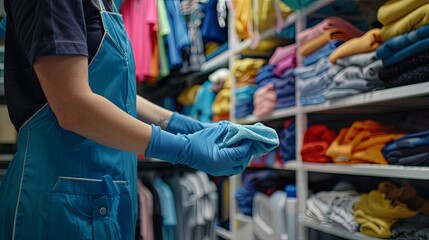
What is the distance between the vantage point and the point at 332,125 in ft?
6.84

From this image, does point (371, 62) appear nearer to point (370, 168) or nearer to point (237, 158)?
point (370, 168)

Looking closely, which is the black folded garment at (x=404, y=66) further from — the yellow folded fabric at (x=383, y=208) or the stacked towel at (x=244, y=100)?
the stacked towel at (x=244, y=100)

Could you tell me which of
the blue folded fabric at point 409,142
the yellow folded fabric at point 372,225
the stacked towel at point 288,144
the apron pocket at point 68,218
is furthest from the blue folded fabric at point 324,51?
the apron pocket at point 68,218

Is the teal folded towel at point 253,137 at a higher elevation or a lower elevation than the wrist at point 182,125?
lower

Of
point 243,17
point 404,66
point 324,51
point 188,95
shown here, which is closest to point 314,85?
point 324,51

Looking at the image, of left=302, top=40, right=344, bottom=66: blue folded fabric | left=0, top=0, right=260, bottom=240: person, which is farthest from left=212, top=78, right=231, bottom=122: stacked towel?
left=0, top=0, right=260, bottom=240: person

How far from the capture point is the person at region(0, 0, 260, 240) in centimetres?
77

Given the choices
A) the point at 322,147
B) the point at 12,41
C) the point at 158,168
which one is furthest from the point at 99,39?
the point at 158,168

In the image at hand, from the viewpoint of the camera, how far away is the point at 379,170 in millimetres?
1311

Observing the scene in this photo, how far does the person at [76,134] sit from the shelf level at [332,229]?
706 mm

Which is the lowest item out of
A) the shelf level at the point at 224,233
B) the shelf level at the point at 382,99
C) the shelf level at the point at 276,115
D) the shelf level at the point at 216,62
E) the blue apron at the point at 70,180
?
the shelf level at the point at 224,233

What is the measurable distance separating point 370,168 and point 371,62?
344 millimetres

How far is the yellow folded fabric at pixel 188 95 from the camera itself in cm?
286

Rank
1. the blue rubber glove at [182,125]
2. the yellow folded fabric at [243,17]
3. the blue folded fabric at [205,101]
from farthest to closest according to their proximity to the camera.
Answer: the blue folded fabric at [205,101] → the yellow folded fabric at [243,17] → the blue rubber glove at [182,125]
